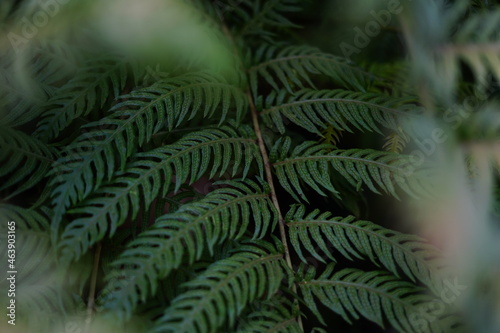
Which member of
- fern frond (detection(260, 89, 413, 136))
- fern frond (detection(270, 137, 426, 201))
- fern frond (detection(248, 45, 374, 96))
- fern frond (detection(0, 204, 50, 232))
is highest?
fern frond (detection(248, 45, 374, 96))

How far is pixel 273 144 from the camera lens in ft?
3.42

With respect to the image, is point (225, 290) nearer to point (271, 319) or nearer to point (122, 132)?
point (271, 319)

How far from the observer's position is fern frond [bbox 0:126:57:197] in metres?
0.83

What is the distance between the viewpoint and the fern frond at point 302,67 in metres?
1.09

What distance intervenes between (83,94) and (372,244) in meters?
0.64

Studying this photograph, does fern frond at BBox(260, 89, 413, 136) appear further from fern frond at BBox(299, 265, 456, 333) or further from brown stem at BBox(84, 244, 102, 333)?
brown stem at BBox(84, 244, 102, 333)

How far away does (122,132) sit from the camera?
868mm

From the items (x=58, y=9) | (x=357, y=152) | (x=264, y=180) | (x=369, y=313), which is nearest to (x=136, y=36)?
(x=58, y=9)

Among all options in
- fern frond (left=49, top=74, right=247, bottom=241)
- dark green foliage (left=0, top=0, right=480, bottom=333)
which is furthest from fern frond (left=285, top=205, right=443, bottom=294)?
fern frond (left=49, top=74, right=247, bottom=241)

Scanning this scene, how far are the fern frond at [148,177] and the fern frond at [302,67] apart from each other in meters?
0.20

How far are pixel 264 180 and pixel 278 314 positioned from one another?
0.29 metres

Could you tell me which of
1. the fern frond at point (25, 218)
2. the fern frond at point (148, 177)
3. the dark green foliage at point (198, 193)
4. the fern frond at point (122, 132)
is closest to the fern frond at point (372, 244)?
the dark green foliage at point (198, 193)

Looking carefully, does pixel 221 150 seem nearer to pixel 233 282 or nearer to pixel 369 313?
pixel 233 282

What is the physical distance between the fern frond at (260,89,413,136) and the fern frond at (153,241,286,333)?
32 centimetres
